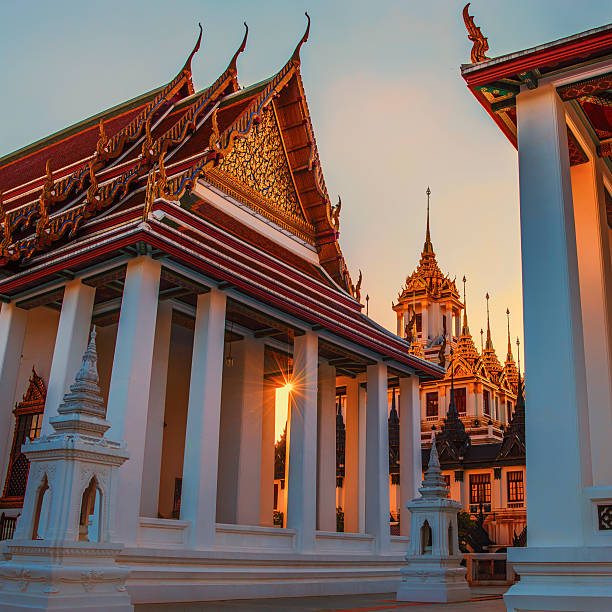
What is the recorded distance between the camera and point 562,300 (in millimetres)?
5715

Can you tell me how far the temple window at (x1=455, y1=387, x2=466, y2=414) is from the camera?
35969 mm

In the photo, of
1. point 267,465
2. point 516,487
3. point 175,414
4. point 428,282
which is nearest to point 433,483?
point 267,465

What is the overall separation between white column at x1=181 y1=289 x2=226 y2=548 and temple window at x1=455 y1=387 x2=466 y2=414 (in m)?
27.5

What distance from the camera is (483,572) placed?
1603 centimetres

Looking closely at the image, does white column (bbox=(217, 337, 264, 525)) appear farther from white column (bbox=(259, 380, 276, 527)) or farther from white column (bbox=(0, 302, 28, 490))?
white column (bbox=(0, 302, 28, 490))

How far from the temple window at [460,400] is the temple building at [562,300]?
96.3ft

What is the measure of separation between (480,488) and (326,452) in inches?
567

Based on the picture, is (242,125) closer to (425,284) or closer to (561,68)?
(561,68)

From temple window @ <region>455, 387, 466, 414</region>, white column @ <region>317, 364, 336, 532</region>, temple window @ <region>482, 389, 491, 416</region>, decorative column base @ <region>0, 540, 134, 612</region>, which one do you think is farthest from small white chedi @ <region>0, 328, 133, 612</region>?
temple window @ <region>482, 389, 491, 416</region>

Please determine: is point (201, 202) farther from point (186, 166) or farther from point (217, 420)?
point (217, 420)

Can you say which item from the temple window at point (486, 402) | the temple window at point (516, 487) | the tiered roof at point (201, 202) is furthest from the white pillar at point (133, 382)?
the temple window at point (486, 402)

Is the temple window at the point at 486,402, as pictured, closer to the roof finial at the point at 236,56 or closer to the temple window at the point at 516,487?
the temple window at the point at 516,487

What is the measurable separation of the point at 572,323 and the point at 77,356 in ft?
21.3

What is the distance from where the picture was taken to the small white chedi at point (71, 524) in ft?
19.0
